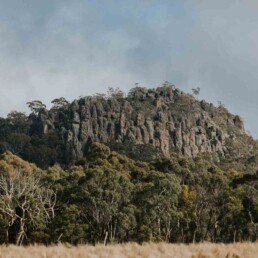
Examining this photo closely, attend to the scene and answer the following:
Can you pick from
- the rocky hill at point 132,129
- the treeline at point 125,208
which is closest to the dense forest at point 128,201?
the treeline at point 125,208

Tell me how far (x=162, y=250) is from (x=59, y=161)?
4175 inches

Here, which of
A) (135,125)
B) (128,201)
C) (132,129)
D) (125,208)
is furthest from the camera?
(135,125)

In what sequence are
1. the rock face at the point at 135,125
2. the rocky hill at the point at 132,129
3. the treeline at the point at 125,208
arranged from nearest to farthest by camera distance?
the treeline at the point at 125,208 → the rocky hill at the point at 132,129 → the rock face at the point at 135,125

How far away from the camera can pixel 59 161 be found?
11306 centimetres

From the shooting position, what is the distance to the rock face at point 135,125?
122 meters

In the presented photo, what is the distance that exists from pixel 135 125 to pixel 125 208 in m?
84.3

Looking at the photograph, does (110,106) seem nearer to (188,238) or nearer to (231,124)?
(231,124)

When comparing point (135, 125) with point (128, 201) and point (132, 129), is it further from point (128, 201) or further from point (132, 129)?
point (128, 201)

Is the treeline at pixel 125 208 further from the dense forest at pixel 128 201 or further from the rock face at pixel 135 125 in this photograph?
the rock face at pixel 135 125

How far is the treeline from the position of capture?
44.5 meters

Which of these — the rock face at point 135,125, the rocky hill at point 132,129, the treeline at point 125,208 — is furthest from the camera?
the rock face at point 135,125

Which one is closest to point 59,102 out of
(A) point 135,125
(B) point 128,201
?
(A) point 135,125

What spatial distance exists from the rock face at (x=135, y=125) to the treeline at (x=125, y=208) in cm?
6036

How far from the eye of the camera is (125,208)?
150ft
